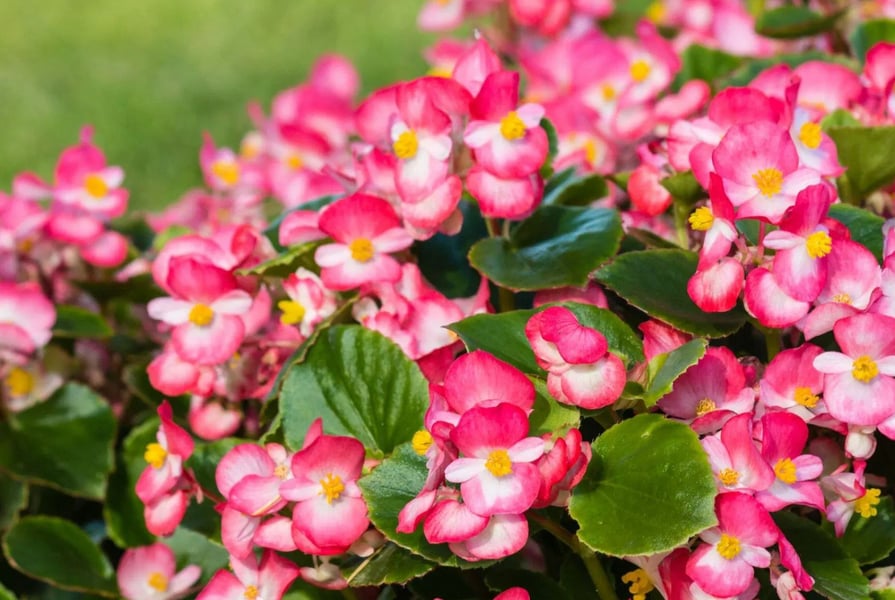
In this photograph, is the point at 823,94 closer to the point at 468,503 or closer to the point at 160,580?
the point at 468,503

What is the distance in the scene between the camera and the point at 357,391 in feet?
2.67

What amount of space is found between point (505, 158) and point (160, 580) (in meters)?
0.47

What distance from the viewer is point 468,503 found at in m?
0.64

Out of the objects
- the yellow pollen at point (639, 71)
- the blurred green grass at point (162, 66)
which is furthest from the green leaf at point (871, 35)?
the blurred green grass at point (162, 66)


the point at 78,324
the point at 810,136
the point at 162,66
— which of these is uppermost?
the point at 810,136

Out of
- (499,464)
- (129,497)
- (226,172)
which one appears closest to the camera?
(499,464)

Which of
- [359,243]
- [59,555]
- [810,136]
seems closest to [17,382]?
[59,555]

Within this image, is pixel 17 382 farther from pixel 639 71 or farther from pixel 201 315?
pixel 639 71

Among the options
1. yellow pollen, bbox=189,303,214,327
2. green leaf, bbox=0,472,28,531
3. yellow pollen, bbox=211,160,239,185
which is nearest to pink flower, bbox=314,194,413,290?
yellow pollen, bbox=189,303,214,327

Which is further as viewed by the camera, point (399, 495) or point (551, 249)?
point (551, 249)

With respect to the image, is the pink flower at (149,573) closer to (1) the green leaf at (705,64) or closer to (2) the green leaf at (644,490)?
(2) the green leaf at (644,490)

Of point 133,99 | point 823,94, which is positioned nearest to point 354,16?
point 133,99

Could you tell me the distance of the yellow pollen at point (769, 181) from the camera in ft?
2.39

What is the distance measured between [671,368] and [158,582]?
50 centimetres
